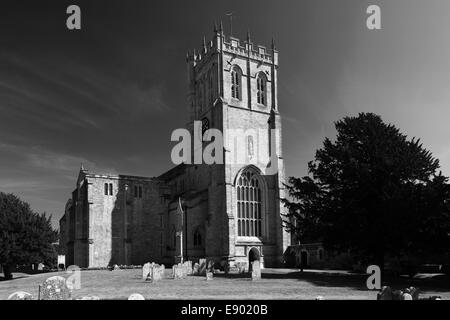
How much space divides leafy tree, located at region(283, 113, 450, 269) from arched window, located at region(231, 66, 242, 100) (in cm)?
1961

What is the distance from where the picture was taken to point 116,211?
172 ft

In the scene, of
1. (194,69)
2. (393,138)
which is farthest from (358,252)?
(194,69)

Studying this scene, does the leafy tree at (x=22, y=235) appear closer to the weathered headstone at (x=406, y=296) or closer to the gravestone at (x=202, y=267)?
the gravestone at (x=202, y=267)

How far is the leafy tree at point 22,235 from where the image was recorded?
38844 mm

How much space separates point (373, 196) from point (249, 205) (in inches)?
774

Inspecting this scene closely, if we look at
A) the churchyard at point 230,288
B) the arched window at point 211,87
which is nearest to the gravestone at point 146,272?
the churchyard at point 230,288

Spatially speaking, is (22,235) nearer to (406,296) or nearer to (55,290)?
(55,290)

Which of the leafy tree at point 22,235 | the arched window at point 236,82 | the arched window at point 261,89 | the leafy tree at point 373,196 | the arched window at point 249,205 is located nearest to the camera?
the leafy tree at point 373,196

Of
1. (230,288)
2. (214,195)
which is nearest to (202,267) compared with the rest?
(214,195)

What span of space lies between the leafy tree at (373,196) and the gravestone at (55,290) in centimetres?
2155

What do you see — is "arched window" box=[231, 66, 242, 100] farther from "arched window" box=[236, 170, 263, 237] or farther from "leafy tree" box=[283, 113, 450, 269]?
"leafy tree" box=[283, 113, 450, 269]
